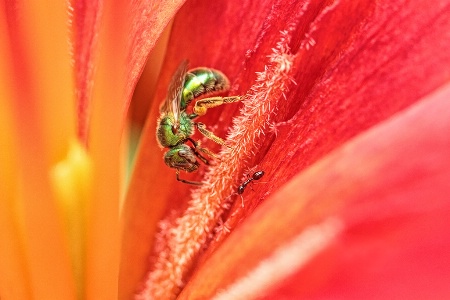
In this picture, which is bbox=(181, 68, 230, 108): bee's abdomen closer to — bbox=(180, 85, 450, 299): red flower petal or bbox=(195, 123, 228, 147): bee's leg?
bbox=(195, 123, 228, 147): bee's leg

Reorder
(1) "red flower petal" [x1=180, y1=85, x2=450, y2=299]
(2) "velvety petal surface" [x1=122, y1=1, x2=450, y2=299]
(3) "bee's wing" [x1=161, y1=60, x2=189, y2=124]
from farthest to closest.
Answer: (3) "bee's wing" [x1=161, y1=60, x2=189, y2=124] → (2) "velvety petal surface" [x1=122, y1=1, x2=450, y2=299] → (1) "red flower petal" [x1=180, y1=85, x2=450, y2=299]

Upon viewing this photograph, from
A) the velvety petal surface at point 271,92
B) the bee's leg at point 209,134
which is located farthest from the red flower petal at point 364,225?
the bee's leg at point 209,134

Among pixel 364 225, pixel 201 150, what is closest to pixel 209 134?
pixel 201 150

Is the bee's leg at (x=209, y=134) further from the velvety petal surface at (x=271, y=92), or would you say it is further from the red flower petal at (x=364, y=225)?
the red flower petal at (x=364, y=225)

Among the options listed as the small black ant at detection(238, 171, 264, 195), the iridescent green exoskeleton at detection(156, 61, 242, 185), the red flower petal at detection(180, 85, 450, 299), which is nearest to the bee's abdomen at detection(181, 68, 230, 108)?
the iridescent green exoskeleton at detection(156, 61, 242, 185)

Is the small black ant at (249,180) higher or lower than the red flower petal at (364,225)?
lower

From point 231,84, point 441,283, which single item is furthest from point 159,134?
point 441,283
